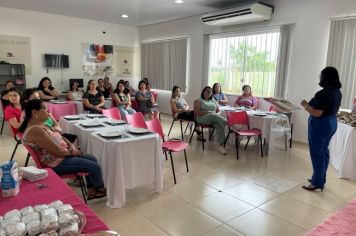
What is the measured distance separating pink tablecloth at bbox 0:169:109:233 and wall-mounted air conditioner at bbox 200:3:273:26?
455 centimetres

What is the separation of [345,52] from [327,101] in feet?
7.16

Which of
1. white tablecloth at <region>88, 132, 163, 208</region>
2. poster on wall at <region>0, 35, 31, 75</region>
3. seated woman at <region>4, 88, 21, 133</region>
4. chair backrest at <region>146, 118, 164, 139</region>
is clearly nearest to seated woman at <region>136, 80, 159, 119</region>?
seated woman at <region>4, 88, 21, 133</region>

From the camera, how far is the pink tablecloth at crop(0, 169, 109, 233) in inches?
45.9

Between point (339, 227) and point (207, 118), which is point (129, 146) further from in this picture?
point (207, 118)

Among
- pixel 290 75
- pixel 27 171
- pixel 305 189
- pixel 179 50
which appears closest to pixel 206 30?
pixel 179 50

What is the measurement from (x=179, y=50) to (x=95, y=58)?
2580mm

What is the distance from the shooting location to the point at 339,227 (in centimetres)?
225

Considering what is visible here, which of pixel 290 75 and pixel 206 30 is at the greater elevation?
pixel 206 30

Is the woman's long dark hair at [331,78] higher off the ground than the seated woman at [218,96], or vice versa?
the woman's long dark hair at [331,78]

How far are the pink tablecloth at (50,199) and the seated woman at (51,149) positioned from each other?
766 millimetres

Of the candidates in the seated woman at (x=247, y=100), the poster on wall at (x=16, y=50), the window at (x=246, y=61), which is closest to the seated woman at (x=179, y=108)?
the seated woman at (x=247, y=100)

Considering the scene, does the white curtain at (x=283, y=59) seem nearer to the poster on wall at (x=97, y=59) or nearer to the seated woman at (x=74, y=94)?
the seated woman at (x=74, y=94)

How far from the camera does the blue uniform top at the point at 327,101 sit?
2713 millimetres

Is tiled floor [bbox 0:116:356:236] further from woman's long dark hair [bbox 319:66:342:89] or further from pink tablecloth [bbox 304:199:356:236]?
woman's long dark hair [bbox 319:66:342:89]
